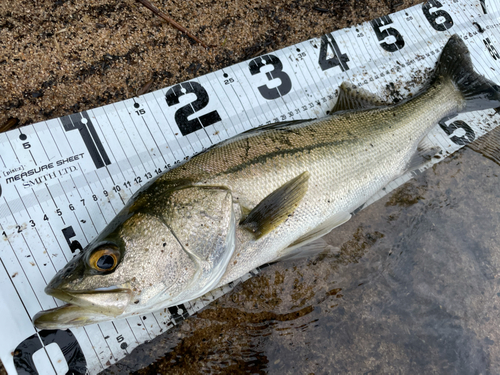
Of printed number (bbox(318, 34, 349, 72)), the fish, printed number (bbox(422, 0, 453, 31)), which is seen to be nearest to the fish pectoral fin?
the fish

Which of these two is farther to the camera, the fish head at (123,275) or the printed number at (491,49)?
the printed number at (491,49)

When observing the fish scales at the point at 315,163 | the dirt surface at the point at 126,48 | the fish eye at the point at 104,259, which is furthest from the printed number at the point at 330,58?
the fish eye at the point at 104,259

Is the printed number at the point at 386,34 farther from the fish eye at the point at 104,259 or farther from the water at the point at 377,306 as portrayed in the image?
the fish eye at the point at 104,259

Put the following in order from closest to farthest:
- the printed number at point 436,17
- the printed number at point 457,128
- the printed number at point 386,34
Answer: the printed number at point 457,128 → the printed number at point 386,34 → the printed number at point 436,17

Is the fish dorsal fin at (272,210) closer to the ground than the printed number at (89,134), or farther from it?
closer to the ground

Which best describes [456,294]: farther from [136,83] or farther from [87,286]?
[136,83]

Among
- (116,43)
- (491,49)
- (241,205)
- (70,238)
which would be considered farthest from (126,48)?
(491,49)

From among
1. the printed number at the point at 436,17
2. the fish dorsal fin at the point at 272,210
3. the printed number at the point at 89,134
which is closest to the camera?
the fish dorsal fin at the point at 272,210

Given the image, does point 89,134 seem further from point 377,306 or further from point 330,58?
point 377,306
